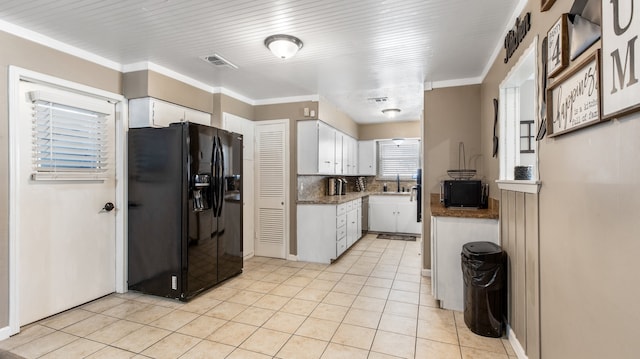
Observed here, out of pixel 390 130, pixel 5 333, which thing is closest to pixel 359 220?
pixel 390 130

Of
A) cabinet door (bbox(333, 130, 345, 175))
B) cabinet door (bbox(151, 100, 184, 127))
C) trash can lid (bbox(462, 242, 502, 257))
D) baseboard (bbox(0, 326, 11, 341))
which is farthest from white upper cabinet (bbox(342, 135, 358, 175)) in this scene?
baseboard (bbox(0, 326, 11, 341))

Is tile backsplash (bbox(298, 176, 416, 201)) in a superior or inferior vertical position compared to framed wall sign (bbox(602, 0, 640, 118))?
inferior

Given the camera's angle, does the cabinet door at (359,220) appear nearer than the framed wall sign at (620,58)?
No

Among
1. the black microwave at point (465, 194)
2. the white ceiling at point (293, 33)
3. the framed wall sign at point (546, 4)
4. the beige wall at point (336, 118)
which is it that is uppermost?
the white ceiling at point (293, 33)

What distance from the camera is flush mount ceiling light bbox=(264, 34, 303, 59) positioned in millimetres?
2717

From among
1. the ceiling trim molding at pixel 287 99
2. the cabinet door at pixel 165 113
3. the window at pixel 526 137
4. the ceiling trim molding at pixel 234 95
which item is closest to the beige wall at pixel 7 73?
the cabinet door at pixel 165 113

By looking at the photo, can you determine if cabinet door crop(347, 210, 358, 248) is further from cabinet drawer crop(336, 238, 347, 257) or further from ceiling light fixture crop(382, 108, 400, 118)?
ceiling light fixture crop(382, 108, 400, 118)

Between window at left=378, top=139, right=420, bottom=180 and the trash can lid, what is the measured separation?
4.45 metres

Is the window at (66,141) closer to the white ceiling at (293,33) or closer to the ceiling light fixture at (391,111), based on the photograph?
the white ceiling at (293,33)

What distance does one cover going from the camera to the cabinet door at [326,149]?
477cm

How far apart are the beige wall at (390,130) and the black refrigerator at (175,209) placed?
4393 millimetres

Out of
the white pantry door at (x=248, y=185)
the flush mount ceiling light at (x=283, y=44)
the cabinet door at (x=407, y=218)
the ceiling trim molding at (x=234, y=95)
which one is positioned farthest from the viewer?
the cabinet door at (x=407, y=218)

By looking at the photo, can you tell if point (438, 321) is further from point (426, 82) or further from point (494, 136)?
point (426, 82)

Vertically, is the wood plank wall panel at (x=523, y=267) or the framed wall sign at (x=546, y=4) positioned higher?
the framed wall sign at (x=546, y=4)
